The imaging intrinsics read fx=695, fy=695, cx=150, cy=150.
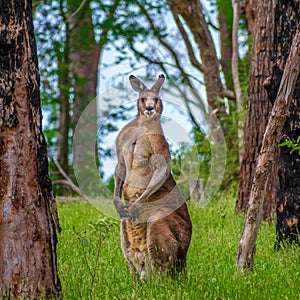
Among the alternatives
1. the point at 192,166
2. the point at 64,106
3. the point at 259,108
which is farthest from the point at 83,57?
the point at 259,108

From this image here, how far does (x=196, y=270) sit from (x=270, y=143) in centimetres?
160

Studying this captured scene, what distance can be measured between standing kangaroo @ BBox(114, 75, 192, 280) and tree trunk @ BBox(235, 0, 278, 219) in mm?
5056

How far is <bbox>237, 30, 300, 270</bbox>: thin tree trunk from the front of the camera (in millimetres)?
7148

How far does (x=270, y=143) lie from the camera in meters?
7.17

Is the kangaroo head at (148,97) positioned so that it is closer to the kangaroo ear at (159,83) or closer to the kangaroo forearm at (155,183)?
the kangaroo ear at (159,83)

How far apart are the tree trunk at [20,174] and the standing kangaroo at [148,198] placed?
4.24 feet

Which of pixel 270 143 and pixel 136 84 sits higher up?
pixel 136 84

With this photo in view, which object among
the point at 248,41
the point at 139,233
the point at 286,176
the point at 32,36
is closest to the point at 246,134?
the point at 286,176

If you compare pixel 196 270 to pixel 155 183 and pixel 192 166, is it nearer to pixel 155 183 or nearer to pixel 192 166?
pixel 155 183

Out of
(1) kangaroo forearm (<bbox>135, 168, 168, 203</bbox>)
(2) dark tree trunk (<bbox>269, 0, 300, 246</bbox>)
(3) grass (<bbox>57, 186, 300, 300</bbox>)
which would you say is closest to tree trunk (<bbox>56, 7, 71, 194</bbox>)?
(3) grass (<bbox>57, 186, 300, 300</bbox>)

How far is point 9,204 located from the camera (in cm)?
555

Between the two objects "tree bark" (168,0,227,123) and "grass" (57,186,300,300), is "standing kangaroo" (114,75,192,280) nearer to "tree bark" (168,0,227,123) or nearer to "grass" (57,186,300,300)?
"grass" (57,186,300,300)

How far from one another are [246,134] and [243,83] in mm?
4851

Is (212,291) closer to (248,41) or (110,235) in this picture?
(110,235)
